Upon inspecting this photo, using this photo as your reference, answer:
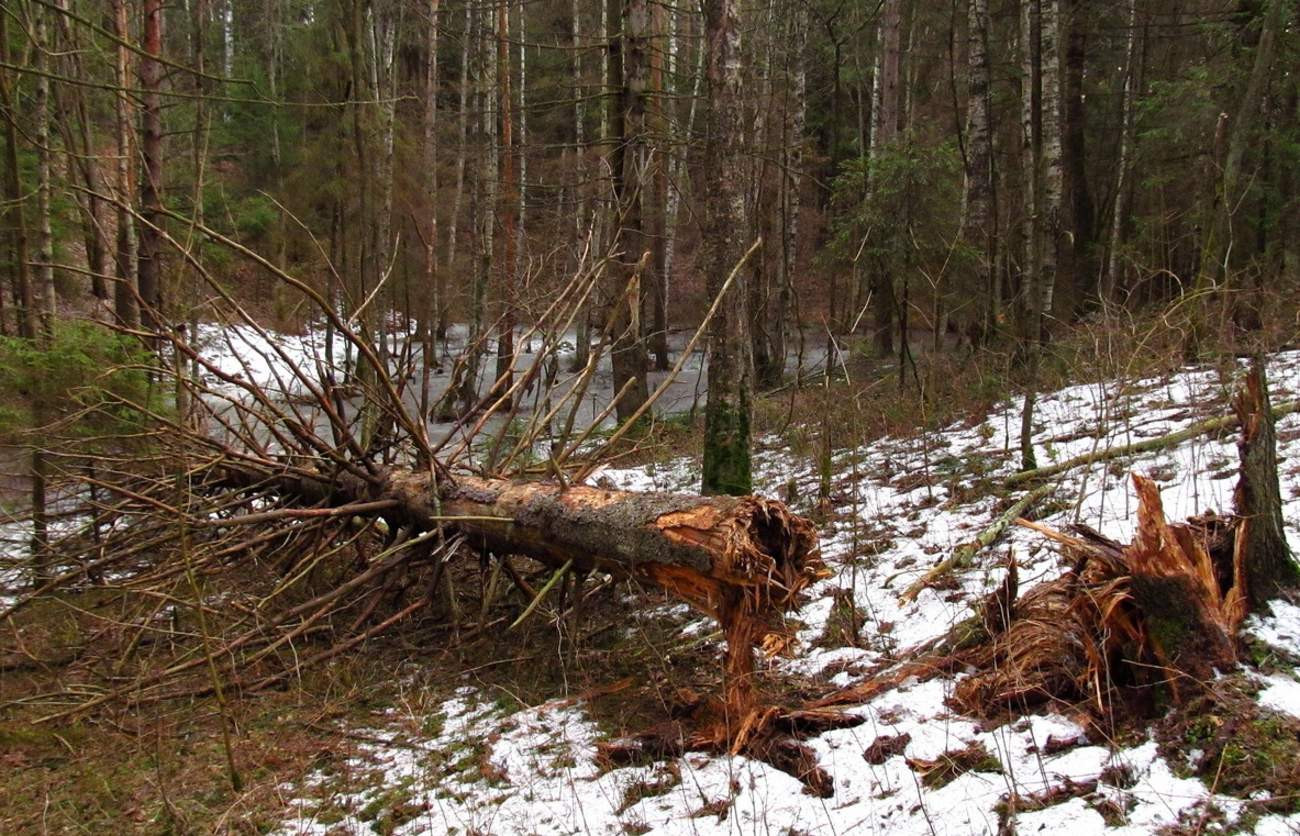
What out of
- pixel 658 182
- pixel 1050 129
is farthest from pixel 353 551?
pixel 658 182

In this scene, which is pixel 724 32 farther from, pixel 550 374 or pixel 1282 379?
pixel 1282 379

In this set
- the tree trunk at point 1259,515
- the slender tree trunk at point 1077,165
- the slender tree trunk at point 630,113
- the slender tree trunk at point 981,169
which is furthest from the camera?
the slender tree trunk at point 1077,165

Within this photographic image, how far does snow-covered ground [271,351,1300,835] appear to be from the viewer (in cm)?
238

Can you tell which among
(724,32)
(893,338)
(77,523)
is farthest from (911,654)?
(893,338)

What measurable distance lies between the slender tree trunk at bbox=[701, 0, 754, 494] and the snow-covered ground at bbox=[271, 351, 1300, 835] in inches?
36.8

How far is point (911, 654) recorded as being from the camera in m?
3.51

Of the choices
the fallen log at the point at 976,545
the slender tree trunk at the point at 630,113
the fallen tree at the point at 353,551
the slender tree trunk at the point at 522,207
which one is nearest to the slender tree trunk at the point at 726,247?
the fallen tree at the point at 353,551

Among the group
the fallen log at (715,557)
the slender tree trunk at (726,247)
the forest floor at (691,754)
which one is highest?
the slender tree trunk at (726,247)

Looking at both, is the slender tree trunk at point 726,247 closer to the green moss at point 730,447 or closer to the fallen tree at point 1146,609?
the green moss at point 730,447

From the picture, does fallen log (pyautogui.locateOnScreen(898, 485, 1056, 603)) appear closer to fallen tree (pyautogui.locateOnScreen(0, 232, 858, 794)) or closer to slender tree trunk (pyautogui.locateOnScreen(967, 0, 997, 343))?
fallen tree (pyautogui.locateOnScreen(0, 232, 858, 794))

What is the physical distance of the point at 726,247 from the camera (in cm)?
530

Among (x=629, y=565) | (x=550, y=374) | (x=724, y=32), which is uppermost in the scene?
(x=724, y=32)

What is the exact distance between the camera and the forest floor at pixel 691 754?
2.38 meters

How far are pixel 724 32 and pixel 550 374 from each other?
2.62 meters
